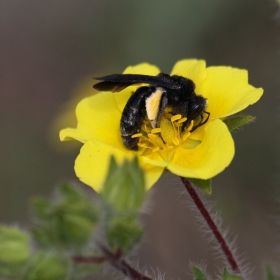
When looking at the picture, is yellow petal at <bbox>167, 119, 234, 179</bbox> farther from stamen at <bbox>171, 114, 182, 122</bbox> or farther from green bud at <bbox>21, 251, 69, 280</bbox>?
green bud at <bbox>21, 251, 69, 280</bbox>

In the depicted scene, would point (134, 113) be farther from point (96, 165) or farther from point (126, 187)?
point (126, 187)

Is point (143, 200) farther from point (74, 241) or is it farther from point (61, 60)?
point (61, 60)

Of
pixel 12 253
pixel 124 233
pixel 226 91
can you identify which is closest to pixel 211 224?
pixel 124 233

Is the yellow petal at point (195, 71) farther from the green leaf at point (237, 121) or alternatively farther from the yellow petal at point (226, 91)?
the green leaf at point (237, 121)

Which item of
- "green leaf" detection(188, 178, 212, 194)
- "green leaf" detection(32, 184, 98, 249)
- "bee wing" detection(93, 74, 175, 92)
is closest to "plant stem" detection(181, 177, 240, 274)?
"green leaf" detection(188, 178, 212, 194)

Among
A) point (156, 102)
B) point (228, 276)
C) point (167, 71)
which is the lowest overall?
point (228, 276)

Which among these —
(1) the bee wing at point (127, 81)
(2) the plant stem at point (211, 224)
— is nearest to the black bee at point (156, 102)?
(1) the bee wing at point (127, 81)
